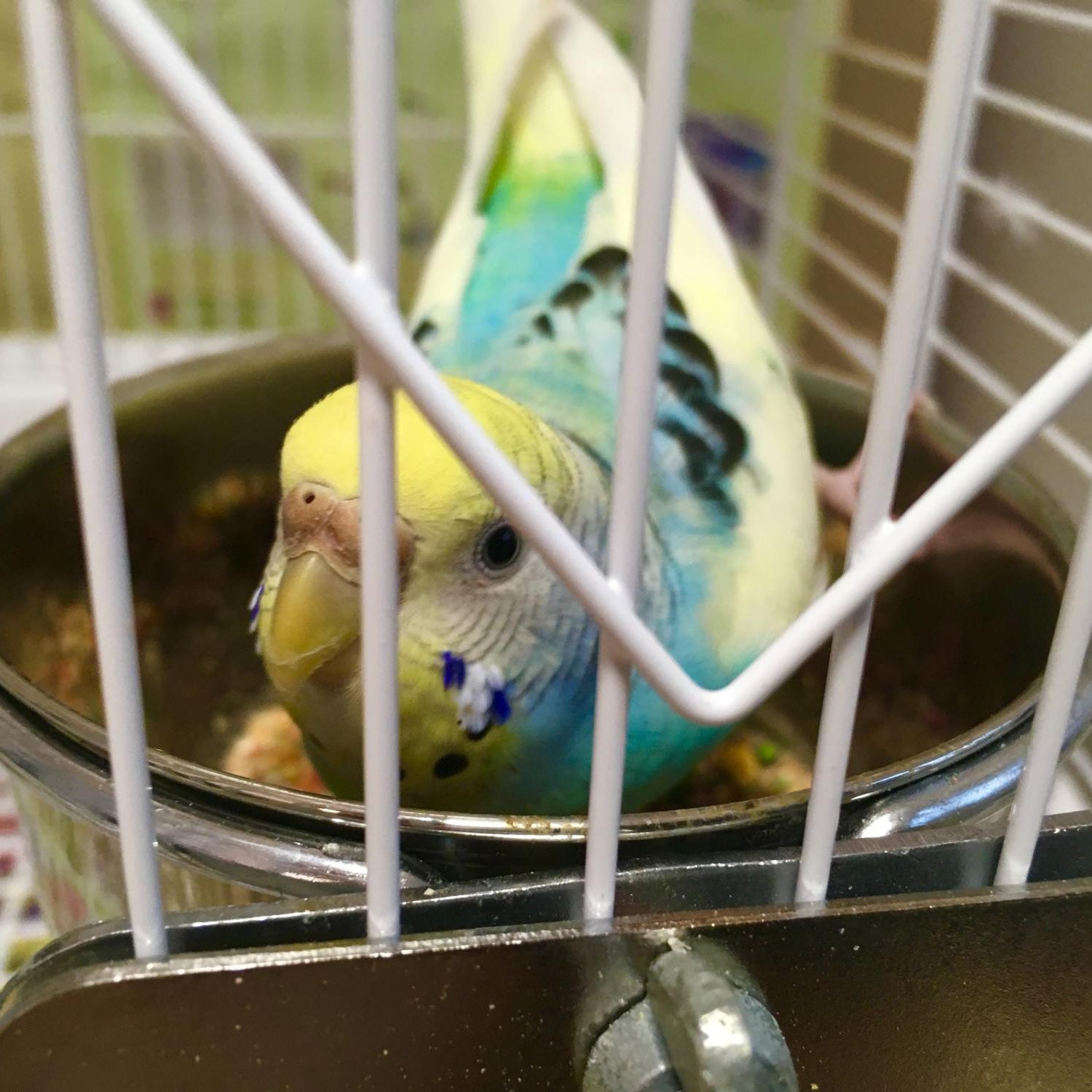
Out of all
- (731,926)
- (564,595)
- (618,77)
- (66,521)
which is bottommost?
(731,926)

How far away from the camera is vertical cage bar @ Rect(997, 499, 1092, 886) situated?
9.7 inches

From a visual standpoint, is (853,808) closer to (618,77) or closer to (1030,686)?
(1030,686)

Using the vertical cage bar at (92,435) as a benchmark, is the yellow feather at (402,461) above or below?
above

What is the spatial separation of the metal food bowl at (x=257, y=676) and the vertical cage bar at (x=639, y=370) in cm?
5

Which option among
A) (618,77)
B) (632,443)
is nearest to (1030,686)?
(632,443)

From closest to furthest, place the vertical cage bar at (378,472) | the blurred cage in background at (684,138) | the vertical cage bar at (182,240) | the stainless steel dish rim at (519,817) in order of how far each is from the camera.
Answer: the vertical cage bar at (378,472) < the stainless steel dish rim at (519,817) < the blurred cage in background at (684,138) < the vertical cage bar at (182,240)

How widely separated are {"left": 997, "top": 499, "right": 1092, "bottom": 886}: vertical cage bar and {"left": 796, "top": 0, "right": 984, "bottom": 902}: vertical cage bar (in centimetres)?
5

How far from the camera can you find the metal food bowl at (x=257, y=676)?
0.96ft

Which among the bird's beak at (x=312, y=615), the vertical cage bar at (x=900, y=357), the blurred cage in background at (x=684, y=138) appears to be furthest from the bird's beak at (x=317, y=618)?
the blurred cage in background at (x=684, y=138)

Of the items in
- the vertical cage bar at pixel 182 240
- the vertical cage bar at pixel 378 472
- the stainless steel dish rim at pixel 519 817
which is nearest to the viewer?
the vertical cage bar at pixel 378 472

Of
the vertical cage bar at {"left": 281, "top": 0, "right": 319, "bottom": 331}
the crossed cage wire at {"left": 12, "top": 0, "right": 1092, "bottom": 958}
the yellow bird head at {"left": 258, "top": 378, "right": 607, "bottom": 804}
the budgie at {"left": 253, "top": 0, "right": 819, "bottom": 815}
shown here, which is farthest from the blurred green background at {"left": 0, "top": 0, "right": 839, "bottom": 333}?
the crossed cage wire at {"left": 12, "top": 0, "right": 1092, "bottom": 958}

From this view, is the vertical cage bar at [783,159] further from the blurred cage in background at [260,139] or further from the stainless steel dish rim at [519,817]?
the stainless steel dish rim at [519,817]

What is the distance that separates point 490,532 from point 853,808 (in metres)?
0.13

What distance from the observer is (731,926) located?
26 cm
